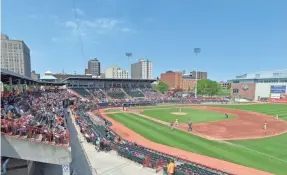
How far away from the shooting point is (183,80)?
539 feet

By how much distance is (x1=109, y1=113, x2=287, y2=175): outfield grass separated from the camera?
15539 millimetres

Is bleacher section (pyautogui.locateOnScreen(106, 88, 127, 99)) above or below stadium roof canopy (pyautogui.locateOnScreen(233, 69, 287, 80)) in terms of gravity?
below

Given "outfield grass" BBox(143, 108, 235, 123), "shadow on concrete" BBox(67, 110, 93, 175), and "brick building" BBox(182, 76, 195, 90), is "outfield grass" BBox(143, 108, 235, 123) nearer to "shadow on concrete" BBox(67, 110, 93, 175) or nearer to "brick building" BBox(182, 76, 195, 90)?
"shadow on concrete" BBox(67, 110, 93, 175)

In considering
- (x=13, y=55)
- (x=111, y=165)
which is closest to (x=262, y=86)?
(x=111, y=165)

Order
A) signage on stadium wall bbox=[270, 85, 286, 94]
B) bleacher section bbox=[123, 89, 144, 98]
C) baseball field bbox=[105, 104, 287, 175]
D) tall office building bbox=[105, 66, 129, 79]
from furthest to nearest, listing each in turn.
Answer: tall office building bbox=[105, 66, 129, 79] < signage on stadium wall bbox=[270, 85, 286, 94] < bleacher section bbox=[123, 89, 144, 98] < baseball field bbox=[105, 104, 287, 175]

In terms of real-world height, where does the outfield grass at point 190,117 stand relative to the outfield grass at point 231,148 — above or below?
above

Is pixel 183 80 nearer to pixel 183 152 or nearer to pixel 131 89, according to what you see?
pixel 131 89

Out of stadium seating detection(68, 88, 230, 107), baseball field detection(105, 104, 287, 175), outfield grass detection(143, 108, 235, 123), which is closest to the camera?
baseball field detection(105, 104, 287, 175)

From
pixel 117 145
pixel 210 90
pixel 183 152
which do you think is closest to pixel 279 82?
pixel 210 90

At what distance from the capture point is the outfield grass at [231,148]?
15539 millimetres

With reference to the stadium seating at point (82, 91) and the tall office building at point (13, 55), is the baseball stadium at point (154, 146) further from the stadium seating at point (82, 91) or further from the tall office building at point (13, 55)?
the tall office building at point (13, 55)

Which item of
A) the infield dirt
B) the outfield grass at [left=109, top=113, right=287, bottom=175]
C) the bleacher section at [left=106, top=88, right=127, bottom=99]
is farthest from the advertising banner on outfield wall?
the infield dirt

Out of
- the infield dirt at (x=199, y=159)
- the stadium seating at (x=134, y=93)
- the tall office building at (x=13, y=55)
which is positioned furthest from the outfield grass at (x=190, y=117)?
the tall office building at (x=13, y=55)

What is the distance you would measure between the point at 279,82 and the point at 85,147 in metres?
79.4
